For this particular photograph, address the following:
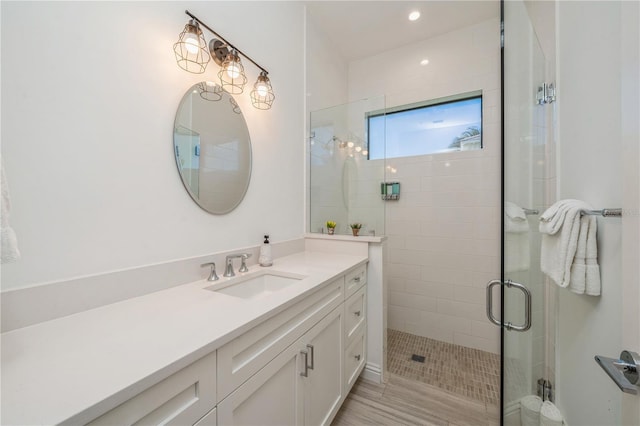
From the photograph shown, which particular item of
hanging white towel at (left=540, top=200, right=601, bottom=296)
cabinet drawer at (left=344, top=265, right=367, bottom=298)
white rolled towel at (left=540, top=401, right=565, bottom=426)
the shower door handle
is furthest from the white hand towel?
cabinet drawer at (left=344, top=265, right=367, bottom=298)

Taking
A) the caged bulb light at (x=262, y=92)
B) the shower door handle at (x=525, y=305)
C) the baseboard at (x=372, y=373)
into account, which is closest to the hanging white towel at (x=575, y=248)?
the shower door handle at (x=525, y=305)

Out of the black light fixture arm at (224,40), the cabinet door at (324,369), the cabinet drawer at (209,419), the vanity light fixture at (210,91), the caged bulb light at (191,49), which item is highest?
the black light fixture arm at (224,40)

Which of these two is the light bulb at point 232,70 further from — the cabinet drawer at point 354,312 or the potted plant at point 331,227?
the cabinet drawer at point 354,312

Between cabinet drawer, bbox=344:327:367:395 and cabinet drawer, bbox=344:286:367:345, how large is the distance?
0.07 m

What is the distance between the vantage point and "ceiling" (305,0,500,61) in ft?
6.50

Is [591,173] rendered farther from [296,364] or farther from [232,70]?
[232,70]

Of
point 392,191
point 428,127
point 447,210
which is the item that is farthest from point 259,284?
point 428,127

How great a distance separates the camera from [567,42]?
116 cm

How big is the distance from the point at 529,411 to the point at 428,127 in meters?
2.25

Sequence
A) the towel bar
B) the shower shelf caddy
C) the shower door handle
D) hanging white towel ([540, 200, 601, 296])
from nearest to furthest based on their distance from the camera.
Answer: the towel bar → hanging white towel ([540, 200, 601, 296]) → the shower door handle → the shower shelf caddy

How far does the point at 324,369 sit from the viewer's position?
3.92 feet

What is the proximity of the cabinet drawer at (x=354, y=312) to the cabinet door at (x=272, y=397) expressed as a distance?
489mm

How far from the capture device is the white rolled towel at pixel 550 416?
3.49ft

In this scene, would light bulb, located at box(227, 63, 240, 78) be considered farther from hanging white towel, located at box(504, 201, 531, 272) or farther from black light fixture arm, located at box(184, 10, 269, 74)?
hanging white towel, located at box(504, 201, 531, 272)
